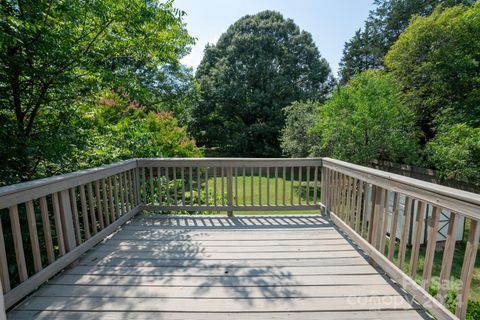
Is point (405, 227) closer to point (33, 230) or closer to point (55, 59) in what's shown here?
point (33, 230)

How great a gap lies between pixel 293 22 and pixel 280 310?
18.4 metres

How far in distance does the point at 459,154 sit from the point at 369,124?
2.03 m

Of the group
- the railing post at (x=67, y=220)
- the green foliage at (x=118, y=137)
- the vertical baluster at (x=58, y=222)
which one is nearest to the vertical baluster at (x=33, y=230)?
the vertical baluster at (x=58, y=222)

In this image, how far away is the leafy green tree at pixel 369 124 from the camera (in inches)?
265

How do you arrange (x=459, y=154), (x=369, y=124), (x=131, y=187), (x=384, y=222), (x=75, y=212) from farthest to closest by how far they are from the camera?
(x=369, y=124)
(x=459, y=154)
(x=131, y=187)
(x=75, y=212)
(x=384, y=222)

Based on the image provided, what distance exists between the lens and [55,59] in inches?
112

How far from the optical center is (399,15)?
1614cm

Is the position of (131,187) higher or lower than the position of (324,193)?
higher

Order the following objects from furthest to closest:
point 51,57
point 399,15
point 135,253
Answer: point 399,15
point 51,57
point 135,253

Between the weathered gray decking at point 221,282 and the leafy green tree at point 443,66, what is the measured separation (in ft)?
25.5

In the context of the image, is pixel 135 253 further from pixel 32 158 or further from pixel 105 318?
pixel 32 158

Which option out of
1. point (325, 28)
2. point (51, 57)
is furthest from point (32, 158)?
point (325, 28)

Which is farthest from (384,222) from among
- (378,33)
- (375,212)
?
(378,33)

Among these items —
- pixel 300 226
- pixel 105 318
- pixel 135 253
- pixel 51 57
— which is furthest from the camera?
pixel 300 226
